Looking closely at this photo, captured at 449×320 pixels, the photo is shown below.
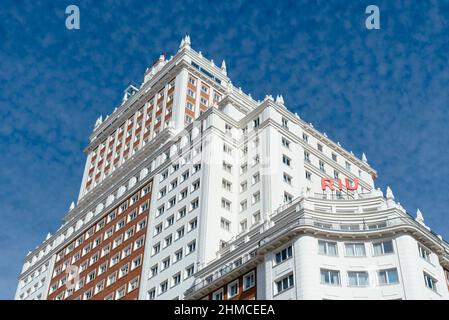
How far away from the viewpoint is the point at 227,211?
245 feet

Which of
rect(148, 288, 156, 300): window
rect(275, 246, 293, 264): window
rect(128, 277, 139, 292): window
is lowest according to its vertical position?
rect(275, 246, 293, 264): window

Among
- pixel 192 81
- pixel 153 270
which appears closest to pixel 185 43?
pixel 192 81

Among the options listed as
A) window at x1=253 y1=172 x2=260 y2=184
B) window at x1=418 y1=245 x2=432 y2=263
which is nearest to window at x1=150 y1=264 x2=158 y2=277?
window at x1=253 y1=172 x2=260 y2=184

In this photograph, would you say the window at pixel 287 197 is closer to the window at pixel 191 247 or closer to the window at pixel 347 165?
the window at pixel 191 247

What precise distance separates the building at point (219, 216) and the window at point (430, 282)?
12 cm

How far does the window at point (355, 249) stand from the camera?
5353 centimetres

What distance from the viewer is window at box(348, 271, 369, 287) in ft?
170

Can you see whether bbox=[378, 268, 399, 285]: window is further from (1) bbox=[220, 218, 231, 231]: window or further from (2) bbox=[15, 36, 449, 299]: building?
(1) bbox=[220, 218, 231, 231]: window

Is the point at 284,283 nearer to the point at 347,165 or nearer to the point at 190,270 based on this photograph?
the point at 190,270

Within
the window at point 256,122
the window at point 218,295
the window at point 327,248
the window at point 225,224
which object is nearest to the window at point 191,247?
the window at point 225,224

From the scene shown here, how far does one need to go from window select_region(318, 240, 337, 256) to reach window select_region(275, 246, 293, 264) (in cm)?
255

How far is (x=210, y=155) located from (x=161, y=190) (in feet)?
32.1

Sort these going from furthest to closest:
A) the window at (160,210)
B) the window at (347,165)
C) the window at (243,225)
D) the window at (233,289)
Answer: the window at (347,165) → the window at (160,210) → the window at (243,225) → the window at (233,289)

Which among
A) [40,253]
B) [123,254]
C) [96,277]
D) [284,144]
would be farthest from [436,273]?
[40,253]
